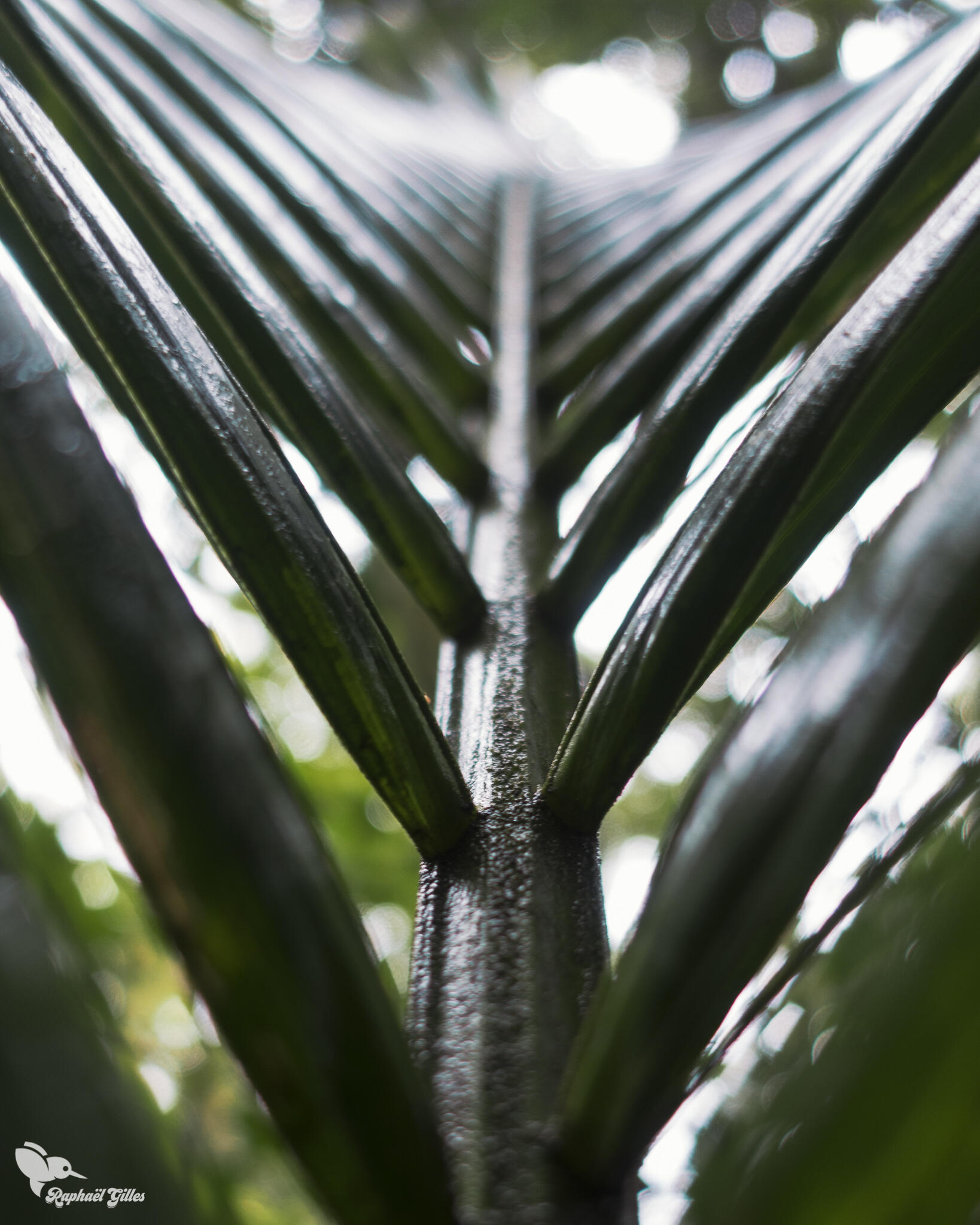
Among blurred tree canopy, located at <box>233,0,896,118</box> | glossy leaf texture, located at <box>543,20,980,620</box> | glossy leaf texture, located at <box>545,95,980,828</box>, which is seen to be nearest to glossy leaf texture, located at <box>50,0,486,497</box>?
glossy leaf texture, located at <box>543,20,980,620</box>

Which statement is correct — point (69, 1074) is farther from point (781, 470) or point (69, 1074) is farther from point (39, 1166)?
point (781, 470)

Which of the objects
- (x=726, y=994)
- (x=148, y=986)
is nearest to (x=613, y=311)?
(x=726, y=994)

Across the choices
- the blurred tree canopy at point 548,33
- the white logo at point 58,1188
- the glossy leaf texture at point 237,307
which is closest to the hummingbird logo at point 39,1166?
the white logo at point 58,1188

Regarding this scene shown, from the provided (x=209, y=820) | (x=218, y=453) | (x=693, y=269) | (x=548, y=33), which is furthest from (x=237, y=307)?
(x=548, y=33)

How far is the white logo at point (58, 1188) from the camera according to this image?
0.14 meters

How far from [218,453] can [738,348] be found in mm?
247

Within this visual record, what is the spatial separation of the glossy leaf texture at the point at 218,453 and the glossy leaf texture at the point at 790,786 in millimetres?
113

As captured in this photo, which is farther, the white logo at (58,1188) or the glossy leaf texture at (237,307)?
the glossy leaf texture at (237,307)

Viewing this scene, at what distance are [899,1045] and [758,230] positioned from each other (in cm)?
50

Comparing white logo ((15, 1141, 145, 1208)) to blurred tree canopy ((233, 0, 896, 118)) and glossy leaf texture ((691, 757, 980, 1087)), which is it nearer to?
glossy leaf texture ((691, 757, 980, 1087))

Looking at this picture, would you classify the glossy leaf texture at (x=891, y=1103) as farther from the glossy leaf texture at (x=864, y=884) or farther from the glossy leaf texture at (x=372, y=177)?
the glossy leaf texture at (x=372, y=177)

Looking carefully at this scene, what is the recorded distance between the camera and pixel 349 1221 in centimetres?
19

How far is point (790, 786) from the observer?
0.20 m

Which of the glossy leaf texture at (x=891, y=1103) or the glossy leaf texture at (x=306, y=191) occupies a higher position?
the glossy leaf texture at (x=306, y=191)
